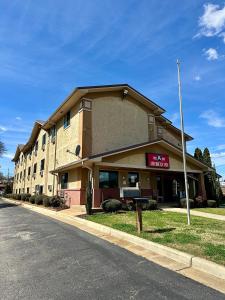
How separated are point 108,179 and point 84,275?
15767mm

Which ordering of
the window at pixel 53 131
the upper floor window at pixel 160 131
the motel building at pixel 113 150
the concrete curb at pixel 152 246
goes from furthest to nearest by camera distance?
the window at pixel 53 131 < the upper floor window at pixel 160 131 < the motel building at pixel 113 150 < the concrete curb at pixel 152 246

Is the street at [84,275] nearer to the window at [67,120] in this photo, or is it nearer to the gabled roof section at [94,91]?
the gabled roof section at [94,91]

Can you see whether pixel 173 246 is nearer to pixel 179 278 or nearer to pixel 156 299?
pixel 179 278

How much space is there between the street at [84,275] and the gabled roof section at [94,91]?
623 inches

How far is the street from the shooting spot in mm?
4738

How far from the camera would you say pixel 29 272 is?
588cm

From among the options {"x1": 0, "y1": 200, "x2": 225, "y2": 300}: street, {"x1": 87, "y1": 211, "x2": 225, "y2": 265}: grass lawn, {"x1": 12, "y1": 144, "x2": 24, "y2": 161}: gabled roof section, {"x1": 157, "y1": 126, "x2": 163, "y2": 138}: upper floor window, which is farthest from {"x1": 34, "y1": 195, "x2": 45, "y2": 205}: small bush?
{"x1": 12, "y1": 144, "x2": 24, "y2": 161}: gabled roof section

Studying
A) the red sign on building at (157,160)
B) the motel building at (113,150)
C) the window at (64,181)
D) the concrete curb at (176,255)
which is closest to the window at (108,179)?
the motel building at (113,150)

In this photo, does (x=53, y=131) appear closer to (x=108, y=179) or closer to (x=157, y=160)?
(x=108, y=179)

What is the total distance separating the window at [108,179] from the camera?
21.1 meters

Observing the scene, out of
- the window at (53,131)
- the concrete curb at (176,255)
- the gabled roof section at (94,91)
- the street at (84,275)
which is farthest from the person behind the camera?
the window at (53,131)

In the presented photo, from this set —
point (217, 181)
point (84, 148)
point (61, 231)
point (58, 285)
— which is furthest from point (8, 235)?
point (217, 181)

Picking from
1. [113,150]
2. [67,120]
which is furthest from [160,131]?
[67,120]

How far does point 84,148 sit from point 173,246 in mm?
15084
